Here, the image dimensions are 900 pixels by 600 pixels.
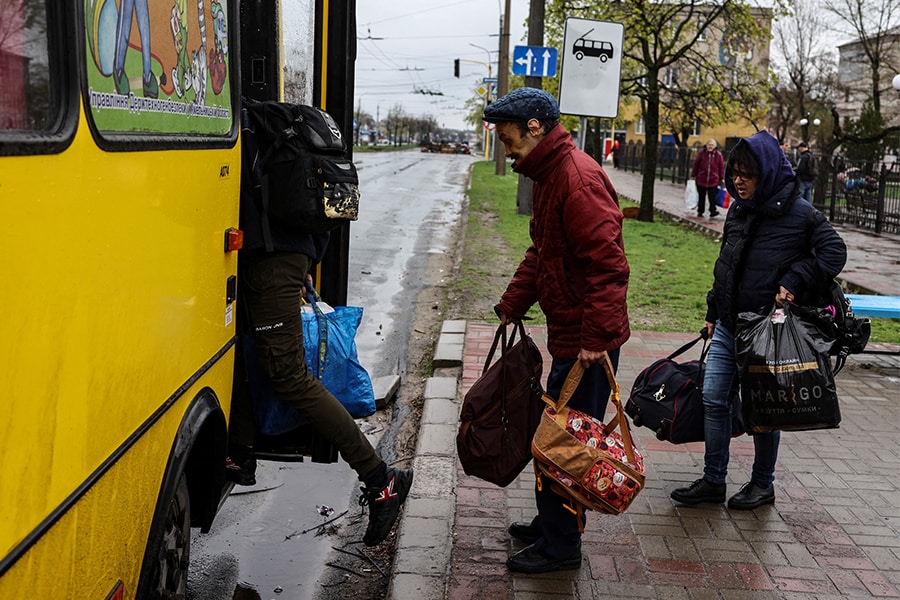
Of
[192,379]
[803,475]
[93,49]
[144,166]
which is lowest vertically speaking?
[803,475]

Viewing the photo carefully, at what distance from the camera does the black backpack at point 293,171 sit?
3418 mm

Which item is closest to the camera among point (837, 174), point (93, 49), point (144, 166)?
point (93, 49)

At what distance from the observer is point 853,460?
17.7ft

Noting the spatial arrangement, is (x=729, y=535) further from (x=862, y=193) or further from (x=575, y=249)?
(x=862, y=193)

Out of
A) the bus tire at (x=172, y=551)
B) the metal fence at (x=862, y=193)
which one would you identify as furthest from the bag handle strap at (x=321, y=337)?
the metal fence at (x=862, y=193)

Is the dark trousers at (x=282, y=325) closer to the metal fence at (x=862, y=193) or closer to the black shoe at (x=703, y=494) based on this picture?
the black shoe at (x=703, y=494)

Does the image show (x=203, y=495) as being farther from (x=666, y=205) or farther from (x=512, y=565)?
(x=666, y=205)

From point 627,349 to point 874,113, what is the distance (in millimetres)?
28962

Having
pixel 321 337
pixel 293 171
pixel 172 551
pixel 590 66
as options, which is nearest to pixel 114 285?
pixel 172 551

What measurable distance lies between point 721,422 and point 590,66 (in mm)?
5523

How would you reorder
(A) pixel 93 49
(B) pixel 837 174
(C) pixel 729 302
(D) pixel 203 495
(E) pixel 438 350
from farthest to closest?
(B) pixel 837 174
(E) pixel 438 350
(C) pixel 729 302
(D) pixel 203 495
(A) pixel 93 49

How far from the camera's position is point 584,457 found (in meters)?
3.61

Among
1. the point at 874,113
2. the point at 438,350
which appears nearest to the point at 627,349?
the point at 438,350

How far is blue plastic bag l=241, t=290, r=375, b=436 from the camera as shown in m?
3.77
